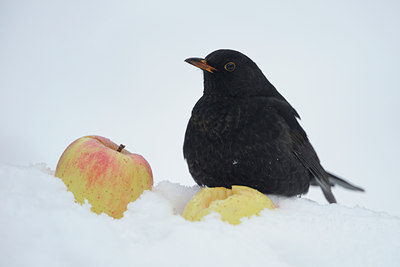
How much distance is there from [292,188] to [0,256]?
1.87m

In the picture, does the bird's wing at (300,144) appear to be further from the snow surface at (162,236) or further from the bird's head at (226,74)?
the snow surface at (162,236)

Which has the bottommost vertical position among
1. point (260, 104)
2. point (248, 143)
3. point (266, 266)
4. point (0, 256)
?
point (0, 256)

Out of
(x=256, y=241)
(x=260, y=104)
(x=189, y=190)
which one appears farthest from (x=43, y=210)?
(x=260, y=104)

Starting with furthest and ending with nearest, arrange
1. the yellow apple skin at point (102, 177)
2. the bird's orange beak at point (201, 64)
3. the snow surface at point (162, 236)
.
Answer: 1. the bird's orange beak at point (201, 64)
2. the yellow apple skin at point (102, 177)
3. the snow surface at point (162, 236)

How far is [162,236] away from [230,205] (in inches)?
15.1

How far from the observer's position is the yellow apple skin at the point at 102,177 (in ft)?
6.48

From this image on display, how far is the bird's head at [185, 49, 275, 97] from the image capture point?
8.76 ft

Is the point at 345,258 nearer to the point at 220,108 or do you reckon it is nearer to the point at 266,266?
the point at 266,266

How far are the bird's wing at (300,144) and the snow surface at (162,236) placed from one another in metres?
0.82

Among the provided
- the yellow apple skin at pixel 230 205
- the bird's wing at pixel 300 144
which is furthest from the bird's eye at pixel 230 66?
the yellow apple skin at pixel 230 205

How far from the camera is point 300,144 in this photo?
2.81 m

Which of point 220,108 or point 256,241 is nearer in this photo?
point 256,241

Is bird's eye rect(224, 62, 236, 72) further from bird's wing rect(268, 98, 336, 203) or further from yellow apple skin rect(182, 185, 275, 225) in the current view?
yellow apple skin rect(182, 185, 275, 225)

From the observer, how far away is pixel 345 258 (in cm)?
162
